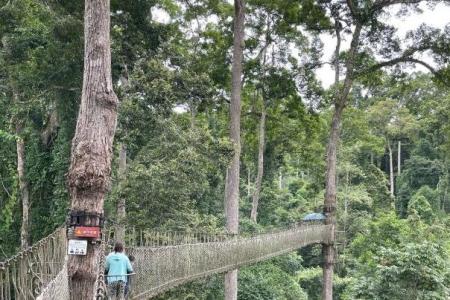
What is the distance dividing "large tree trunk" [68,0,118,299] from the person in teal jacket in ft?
2.09

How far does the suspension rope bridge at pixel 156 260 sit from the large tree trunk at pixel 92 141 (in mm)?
130

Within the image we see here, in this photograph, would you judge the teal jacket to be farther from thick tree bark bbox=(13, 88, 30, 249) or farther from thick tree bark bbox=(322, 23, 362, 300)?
thick tree bark bbox=(13, 88, 30, 249)

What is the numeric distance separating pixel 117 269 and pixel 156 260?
0.65 meters

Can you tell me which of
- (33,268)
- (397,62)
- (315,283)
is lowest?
(315,283)

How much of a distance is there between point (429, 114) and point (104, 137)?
20.9m

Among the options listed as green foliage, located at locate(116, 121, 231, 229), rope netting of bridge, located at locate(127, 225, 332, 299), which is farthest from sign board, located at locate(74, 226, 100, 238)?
green foliage, located at locate(116, 121, 231, 229)

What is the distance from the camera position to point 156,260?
14.0ft

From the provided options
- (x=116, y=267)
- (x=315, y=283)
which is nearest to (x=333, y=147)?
(x=116, y=267)

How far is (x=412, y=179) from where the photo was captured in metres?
21.9

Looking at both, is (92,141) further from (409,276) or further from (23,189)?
(23,189)

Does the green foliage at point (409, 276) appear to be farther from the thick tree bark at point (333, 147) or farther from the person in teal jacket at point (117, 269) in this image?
the person in teal jacket at point (117, 269)

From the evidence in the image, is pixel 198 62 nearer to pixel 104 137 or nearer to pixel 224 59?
pixel 224 59

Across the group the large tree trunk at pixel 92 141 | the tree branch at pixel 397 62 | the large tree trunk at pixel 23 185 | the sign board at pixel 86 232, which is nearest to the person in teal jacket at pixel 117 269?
the large tree trunk at pixel 92 141

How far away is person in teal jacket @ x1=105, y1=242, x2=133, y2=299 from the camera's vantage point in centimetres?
365
